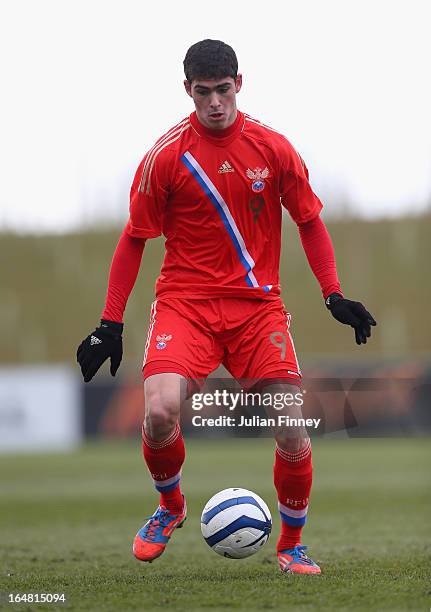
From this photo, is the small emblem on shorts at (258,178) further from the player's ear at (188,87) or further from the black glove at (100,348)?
the black glove at (100,348)

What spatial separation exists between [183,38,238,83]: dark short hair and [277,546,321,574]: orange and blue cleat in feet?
8.30

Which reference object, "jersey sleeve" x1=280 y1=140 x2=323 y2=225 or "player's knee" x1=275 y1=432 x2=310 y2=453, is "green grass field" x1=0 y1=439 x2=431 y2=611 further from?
"jersey sleeve" x1=280 y1=140 x2=323 y2=225

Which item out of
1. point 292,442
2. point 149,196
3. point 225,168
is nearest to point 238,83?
point 225,168

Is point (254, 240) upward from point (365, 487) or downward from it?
upward

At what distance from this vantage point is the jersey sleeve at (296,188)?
241 inches

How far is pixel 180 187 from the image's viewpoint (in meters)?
6.07

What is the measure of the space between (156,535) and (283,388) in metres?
1.14

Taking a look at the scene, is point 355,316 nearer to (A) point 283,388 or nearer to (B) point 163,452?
(A) point 283,388

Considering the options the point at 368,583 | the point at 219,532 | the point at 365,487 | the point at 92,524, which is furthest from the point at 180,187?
the point at 365,487

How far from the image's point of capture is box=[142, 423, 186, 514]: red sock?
6121 mm

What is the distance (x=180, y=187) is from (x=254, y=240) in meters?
0.50

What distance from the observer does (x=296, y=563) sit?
5949 millimetres

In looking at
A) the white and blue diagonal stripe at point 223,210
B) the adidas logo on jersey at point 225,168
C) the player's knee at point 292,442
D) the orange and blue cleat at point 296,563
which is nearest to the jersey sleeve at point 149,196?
the white and blue diagonal stripe at point 223,210

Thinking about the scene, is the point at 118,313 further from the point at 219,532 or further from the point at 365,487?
the point at 365,487
